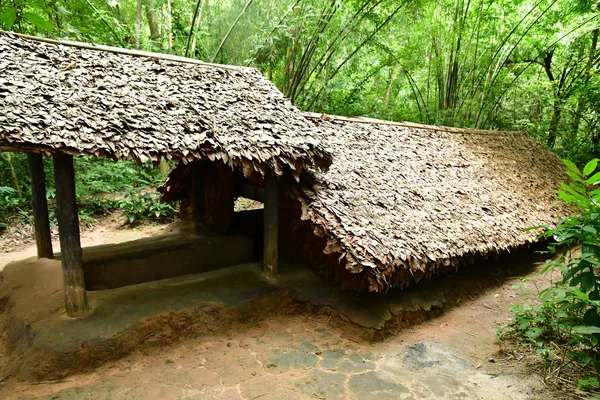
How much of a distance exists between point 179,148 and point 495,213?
4.30 metres

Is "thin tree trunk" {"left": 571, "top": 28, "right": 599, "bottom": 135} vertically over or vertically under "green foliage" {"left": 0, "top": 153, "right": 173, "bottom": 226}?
over

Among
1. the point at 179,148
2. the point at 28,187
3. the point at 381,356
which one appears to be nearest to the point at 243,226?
the point at 179,148

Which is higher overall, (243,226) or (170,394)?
(243,226)

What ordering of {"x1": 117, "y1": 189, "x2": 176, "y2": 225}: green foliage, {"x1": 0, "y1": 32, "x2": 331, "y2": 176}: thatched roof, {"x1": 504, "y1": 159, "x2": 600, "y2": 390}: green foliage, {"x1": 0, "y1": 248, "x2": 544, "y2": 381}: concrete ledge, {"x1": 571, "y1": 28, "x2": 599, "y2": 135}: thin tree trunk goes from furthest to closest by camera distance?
{"x1": 571, "y1": 28, "x2": 599, "y2": 135}: thin tree trunk, {"x1": 117, "y1": 189, "x2": 176, "y2": 225}: green foliage, {"x1": 0, "y1": 248, "x2": 544, "y2": 381}: concrete ledge, {"x1": 0, "y1": 32, "x2": 331, "y2": 176}: thatched roof, {"x1": 504, "y1": 159, "x2": 600, "y2": 390}: green foliage

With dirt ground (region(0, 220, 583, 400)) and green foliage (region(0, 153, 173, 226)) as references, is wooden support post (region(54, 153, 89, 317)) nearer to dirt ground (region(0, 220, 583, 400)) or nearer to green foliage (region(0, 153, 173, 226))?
dirt ground (region(0, 220, 583, 400))

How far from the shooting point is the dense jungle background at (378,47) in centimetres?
693

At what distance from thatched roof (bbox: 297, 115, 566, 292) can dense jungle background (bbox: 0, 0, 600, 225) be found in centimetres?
244

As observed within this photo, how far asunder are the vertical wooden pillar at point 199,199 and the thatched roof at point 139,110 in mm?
1311

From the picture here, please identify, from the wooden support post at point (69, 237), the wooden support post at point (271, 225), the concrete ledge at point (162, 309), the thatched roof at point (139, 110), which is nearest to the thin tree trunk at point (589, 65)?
the concrete ledge at point (162, 309)

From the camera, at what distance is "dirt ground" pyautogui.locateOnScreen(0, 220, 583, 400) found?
2.77m

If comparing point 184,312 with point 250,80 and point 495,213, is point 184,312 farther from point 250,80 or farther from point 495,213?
point 495,213

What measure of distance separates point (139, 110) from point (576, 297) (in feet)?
13.0

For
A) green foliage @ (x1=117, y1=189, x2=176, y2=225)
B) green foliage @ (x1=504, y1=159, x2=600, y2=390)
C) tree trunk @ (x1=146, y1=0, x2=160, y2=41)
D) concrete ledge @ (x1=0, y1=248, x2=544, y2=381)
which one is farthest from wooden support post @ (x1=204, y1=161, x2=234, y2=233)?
tree trunk @ (x1=146, y1=0, x2=160, y2=41)

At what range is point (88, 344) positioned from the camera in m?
2.95
